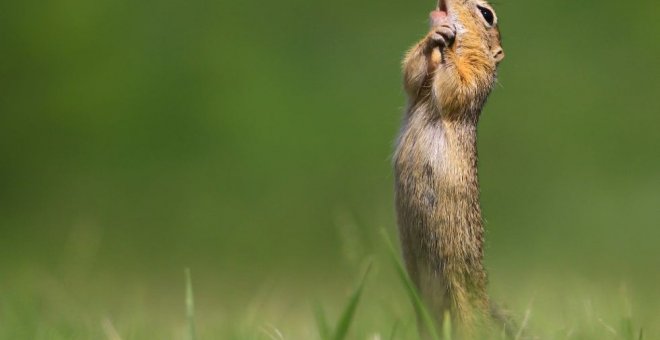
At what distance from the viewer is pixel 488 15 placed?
4.78 meters

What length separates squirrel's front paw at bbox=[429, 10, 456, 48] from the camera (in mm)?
4391

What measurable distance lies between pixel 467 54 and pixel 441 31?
0.15 m

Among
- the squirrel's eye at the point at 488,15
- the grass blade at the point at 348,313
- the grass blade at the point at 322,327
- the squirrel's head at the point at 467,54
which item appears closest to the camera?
the grass blade at the point at 348,313

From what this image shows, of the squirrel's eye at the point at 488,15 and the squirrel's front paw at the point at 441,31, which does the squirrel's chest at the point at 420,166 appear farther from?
the squirrel's eye at the point at 488,15

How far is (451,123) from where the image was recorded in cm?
424

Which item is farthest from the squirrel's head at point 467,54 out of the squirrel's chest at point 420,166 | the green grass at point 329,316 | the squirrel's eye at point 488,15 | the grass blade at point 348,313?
the grass blade at point 348,313

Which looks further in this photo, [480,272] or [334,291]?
[334,291]

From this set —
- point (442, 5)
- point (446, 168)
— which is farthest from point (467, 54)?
point (446, 168)

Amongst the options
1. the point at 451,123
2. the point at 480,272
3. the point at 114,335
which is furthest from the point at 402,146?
the point at 114,335

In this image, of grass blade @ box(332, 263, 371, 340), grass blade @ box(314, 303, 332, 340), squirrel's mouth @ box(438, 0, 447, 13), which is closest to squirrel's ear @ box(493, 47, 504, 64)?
squirrel's mouth @ box(438, 0, 447, 13)

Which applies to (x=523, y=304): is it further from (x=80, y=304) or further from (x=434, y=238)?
(x=80, y=304)

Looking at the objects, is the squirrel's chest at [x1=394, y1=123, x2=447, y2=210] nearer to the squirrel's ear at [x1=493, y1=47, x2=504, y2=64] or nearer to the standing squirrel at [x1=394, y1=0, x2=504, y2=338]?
the standing squirrel at [x1=394, y1=0, x2=504, y2=338]

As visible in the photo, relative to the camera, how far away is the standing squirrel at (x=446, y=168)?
391 centimetres

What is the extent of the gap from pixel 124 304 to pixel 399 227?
1.65 metres
